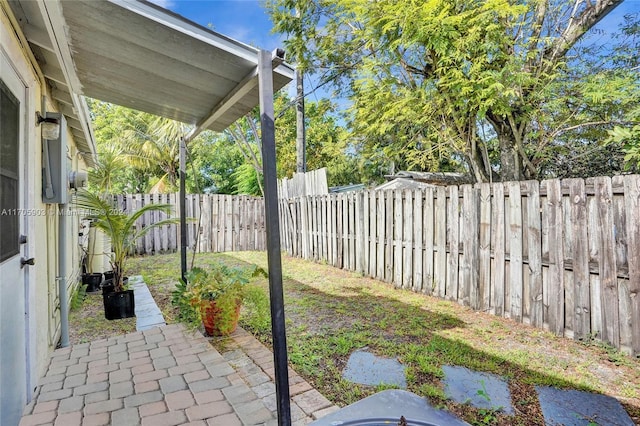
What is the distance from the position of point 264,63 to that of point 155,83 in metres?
1.37

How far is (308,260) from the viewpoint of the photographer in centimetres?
827

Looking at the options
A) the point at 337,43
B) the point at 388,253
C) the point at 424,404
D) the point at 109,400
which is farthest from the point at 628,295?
the point at 337,43

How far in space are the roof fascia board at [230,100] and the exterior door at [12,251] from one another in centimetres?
129

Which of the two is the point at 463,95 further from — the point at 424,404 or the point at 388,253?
the point at 424,404

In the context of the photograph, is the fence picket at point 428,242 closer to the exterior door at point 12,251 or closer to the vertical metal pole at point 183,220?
the vertical metal pole at point 183,220

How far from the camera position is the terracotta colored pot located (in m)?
3.38

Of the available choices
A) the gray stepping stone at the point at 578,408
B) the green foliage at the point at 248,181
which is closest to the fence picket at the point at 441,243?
the gray stepping stone at the point at 578,408

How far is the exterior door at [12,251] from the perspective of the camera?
1.84 m

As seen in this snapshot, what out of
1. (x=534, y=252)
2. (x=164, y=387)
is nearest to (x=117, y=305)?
(x=164, y=387)

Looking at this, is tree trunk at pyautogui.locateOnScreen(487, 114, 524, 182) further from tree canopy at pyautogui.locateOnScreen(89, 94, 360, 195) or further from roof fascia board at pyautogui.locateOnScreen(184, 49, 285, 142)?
tree canopy at pyautogui.locateOnScreen(89, 94, 360, 195)

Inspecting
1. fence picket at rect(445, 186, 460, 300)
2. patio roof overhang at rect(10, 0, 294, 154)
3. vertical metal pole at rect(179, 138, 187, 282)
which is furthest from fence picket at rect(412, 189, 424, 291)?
vertical metal pole at rect(179, 138, 187, 282)

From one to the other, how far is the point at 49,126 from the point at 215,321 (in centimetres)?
216

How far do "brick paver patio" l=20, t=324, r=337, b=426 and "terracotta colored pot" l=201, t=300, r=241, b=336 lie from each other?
0.13m

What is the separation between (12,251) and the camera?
201cm
